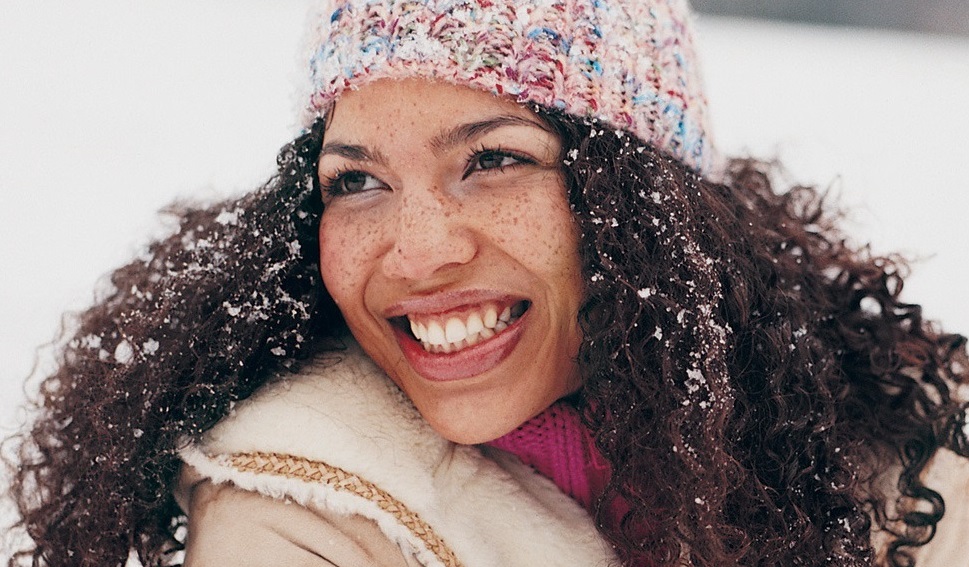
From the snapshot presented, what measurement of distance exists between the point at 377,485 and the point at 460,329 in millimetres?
330

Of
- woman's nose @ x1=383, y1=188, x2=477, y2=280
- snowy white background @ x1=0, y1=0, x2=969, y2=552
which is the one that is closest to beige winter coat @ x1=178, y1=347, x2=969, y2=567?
woman's nose @ x1=383, y1=188, x2=477, y2=280

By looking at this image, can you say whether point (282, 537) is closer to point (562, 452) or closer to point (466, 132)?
point (562, 452)

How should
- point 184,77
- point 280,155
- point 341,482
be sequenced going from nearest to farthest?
point 341,482 → point 280,155 → point 184,77

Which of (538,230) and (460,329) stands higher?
(538,230)

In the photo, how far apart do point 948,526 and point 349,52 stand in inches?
59.7

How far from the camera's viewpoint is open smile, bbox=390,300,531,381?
1811 millimetres

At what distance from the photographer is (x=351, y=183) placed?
6.22 ft

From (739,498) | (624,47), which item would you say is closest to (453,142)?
(624,47)

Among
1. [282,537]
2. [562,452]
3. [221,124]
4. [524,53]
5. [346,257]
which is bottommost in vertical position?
[282,537]

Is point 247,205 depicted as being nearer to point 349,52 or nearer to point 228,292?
point 228,292

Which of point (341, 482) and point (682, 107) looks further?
point (682, 107)

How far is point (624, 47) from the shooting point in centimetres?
179

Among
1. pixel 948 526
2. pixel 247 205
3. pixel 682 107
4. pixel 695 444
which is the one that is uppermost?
pixel 682 107

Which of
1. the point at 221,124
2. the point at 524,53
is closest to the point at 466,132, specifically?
the point at 524,53
